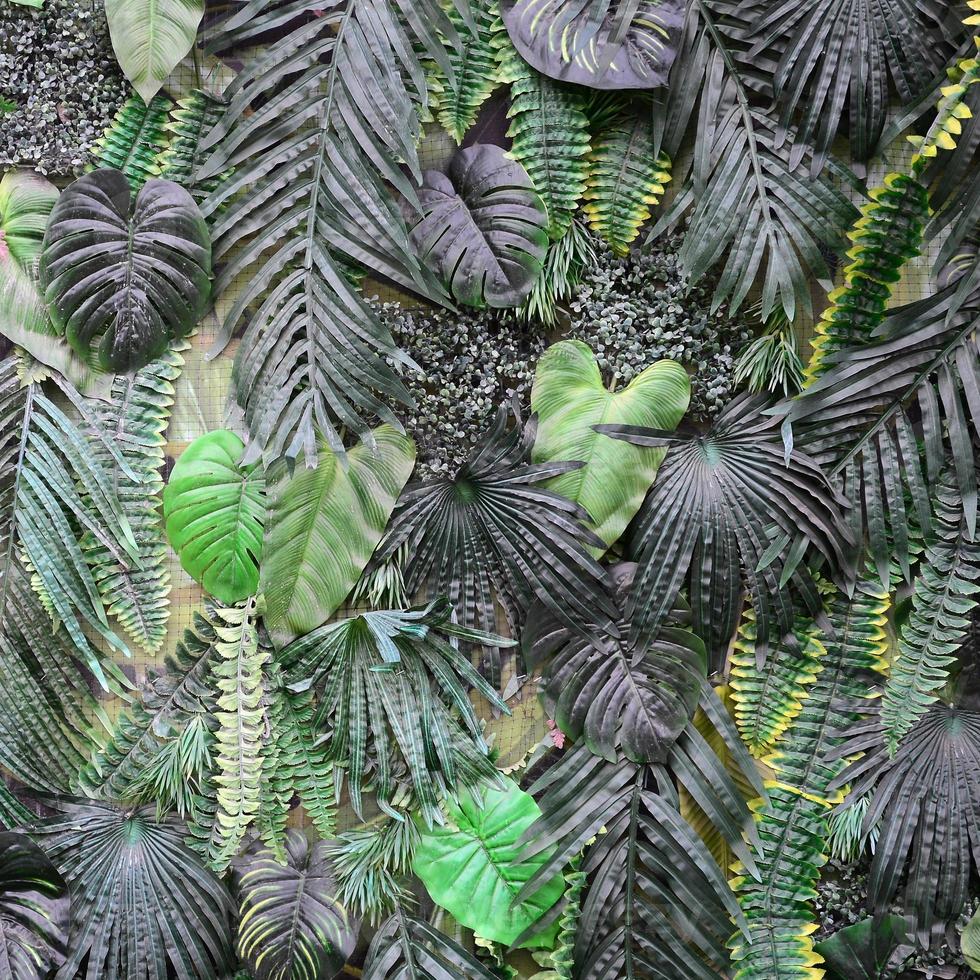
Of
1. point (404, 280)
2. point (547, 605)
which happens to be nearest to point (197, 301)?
point (404, 280)

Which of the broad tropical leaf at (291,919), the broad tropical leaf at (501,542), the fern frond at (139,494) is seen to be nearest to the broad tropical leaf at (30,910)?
the broad tropical leaf at (291,919)

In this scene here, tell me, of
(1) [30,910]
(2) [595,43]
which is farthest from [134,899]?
(2) [595,43]

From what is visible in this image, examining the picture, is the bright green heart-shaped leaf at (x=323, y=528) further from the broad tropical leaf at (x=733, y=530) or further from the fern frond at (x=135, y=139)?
the fern frond at (x=135, y=139)

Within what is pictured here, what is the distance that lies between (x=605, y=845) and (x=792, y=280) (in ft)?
4.67

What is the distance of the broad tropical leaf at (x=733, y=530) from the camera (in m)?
2.22

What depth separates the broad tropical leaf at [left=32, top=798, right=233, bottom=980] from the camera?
87.7 inches

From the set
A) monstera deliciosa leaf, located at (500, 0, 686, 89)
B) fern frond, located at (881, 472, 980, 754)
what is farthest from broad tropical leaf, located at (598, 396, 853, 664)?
monstera deliciosa leaf, located at (500, 0, 686, 89)

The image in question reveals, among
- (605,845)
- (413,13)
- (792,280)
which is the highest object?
(413,13)

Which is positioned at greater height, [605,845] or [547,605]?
[547,605]

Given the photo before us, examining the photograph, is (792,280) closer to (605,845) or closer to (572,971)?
(605,845)

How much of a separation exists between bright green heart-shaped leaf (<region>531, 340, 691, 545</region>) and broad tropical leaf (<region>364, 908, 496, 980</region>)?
1.04 m

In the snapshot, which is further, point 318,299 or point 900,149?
point 900,149

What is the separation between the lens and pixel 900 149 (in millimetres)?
2352

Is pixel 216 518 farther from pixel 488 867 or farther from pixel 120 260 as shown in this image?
pixel 488 867
